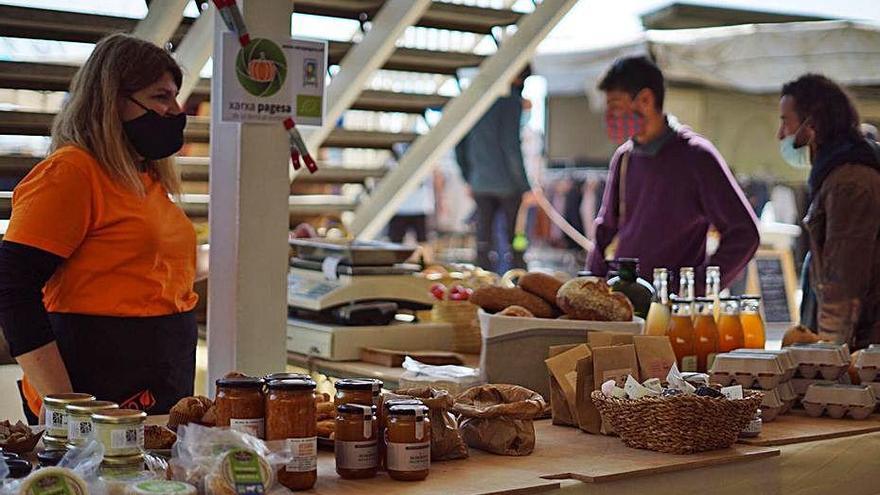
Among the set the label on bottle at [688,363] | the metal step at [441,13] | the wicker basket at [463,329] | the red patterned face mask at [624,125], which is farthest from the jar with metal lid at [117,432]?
the metal step at [441,13]

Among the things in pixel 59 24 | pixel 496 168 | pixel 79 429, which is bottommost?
pixel 79 429

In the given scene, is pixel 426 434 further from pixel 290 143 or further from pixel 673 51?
pixel 673 51

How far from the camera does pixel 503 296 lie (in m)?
3.13

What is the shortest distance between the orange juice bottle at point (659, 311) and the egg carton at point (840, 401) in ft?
1.47

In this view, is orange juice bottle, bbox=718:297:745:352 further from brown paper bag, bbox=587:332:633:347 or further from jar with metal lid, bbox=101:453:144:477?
jar with metal lid, bbox=101:453:144:477

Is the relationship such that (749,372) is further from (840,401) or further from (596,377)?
(596,377)

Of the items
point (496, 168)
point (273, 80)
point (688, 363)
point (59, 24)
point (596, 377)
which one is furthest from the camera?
point (496, 168)

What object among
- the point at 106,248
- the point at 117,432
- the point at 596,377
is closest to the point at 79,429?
the point at 117,432

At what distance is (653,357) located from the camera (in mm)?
2721

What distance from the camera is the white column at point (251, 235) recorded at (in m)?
3.43

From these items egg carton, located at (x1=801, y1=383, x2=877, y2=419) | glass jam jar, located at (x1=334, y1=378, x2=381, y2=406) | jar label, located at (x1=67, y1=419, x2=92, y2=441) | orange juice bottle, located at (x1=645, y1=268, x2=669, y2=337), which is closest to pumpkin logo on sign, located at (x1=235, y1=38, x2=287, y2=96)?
orange juice bottle, located at (x1=645, y1=268, x2=669, y2=337)

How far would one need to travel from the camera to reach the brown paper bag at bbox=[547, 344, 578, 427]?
2682 millimetres

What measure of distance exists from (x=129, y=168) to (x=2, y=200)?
221 cm

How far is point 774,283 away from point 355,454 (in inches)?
249
